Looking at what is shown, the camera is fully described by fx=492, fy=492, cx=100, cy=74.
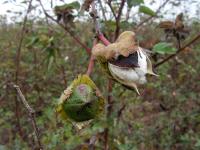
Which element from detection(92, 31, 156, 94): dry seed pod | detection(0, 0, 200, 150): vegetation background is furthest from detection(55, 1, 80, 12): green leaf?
detection(92, 31, 156, 94): dry seed pod

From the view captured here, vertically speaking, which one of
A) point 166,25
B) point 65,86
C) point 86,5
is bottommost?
point 65,86

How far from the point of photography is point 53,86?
3236 millimetres

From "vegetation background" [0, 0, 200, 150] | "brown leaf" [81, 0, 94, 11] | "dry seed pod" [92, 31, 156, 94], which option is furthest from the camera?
"vegetation background" [0, 0, 200, 150]

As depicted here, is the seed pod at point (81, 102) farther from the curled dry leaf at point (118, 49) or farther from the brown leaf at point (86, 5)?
the brown leaf at point (86, 5)

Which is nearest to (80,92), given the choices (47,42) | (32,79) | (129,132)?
(47,42)

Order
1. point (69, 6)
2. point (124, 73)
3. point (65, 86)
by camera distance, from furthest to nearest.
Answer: point (65, 86) < point (69, 6) < point (124, 73)

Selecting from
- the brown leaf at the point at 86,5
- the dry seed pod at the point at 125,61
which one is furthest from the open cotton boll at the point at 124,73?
the brown leaf at the point at 86,5

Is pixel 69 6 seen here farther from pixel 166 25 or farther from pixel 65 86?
pixel 65 86

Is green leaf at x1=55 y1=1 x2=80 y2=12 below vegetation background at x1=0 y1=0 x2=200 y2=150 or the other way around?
the other way around

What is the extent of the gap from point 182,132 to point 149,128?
20 cm

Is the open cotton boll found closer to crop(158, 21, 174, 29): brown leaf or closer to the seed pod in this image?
the seed pod

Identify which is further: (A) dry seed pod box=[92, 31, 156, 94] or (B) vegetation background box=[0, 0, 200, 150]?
(B) vegetation background box=[0, 0, 200, 150]

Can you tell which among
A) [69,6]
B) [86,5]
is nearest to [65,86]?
[69,6]

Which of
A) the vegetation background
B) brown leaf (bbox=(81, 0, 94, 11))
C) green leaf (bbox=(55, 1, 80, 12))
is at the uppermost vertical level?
brown leaf (bbox=(81, 0, 94, 11))
